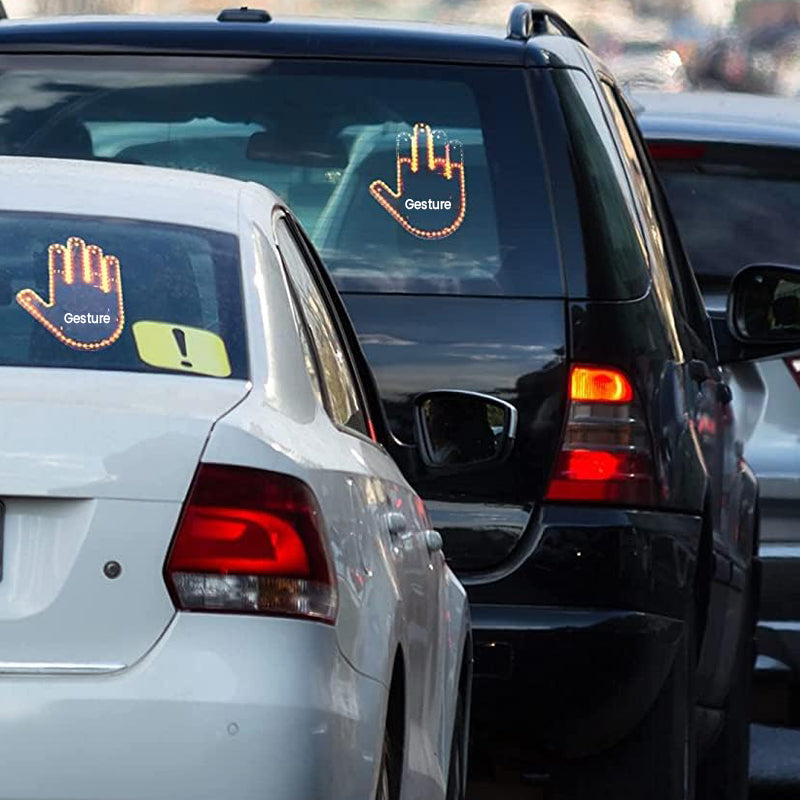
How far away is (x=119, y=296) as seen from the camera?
438 centimetres

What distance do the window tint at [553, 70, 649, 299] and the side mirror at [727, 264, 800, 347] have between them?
3.04 feet

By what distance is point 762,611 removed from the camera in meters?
9.12

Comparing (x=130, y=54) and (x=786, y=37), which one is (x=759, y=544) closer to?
(x=130, y=54)

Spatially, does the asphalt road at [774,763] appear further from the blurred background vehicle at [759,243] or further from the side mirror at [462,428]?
the side mirror at [462,428]

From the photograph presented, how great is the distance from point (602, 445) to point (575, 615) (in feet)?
1.18

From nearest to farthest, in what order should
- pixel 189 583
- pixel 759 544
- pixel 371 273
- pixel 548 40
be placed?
pixel 189 583, pixel 371 273, pixel 548 40, pixel 759 544

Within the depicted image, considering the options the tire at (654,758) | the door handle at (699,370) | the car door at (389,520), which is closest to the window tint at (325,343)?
the car door at (389,520)

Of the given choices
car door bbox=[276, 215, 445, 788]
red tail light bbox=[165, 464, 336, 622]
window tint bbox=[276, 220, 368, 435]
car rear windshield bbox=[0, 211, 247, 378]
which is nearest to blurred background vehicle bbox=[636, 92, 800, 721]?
car door bbox=[276, 215, 445, 788]

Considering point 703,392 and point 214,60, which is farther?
point 703,392

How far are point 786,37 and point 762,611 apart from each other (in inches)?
736

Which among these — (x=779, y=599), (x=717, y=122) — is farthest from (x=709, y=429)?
(x=717, y=122)

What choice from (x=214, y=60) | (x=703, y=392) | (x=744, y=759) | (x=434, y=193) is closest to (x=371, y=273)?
(x=434, y=193)

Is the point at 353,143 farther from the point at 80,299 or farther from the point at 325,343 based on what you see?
the point at 80,299

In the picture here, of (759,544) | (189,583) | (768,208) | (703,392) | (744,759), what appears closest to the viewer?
(189,583)
